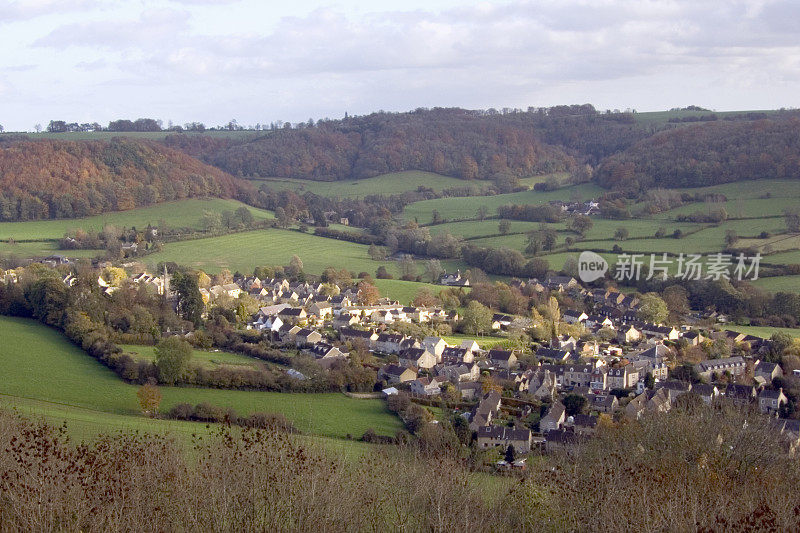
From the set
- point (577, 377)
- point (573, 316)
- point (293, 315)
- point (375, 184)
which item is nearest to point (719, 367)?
point (577, 377)

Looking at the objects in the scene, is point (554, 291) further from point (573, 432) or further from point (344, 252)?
point (573, 432)

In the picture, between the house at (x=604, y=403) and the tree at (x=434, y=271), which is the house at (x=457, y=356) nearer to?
the house at (x=604, y=403)

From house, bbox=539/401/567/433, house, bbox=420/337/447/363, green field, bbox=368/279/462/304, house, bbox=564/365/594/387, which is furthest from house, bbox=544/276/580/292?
house, bbox=539/401/567/433

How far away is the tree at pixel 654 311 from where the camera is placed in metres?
34.2

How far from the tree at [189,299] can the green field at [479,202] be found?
28857 mm

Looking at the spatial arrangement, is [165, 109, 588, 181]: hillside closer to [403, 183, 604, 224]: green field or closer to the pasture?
[403, 183, 604, 224]: green field

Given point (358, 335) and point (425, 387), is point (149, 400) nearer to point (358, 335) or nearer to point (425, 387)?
point (425, 387)

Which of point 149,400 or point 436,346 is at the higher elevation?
point 149,400

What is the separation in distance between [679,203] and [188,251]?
103 ft

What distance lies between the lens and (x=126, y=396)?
2247 cm

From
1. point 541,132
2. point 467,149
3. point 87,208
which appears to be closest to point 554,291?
point 87,208

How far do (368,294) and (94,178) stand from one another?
1158 inches

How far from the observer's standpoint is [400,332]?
32219 mm

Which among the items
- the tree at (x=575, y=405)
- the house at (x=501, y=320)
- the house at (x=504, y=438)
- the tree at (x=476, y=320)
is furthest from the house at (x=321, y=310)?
the house at (x=504, y=438)
